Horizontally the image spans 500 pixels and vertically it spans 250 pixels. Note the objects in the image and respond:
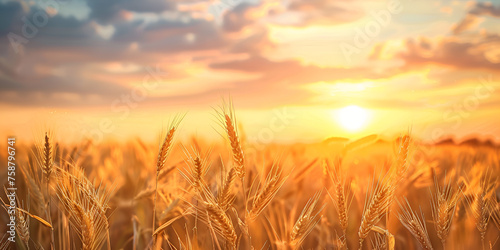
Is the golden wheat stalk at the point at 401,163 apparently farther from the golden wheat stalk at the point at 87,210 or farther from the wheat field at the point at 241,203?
the golden wheat stalk at the point at 87,210

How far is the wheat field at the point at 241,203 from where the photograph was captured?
1.52 metres

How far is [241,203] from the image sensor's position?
228 cm

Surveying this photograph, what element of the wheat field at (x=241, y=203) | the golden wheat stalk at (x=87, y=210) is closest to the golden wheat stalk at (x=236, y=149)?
the wheat field at (x=241, y=203)

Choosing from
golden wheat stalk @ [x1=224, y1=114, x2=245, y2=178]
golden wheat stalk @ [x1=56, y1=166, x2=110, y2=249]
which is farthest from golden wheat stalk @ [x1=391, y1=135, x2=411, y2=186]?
golden wheat stalk @ [x1=56, y1=166, x2=110, y2=249]

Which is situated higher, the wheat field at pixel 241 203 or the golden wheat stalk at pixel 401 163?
the golden wheat stalk at pixel 401 163

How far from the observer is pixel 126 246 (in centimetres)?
239

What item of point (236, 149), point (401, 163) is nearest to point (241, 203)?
point (236, 149)

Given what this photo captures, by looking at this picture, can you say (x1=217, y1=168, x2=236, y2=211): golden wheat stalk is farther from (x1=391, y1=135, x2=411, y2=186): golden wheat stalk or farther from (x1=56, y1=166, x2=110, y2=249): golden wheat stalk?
(x1=391, y1=135, x2=411, y2=186): golden wheat stalk

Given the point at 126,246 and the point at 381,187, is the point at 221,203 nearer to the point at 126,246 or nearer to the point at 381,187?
the point at 381,187

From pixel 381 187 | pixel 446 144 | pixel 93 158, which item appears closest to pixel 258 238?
pixel 381 187

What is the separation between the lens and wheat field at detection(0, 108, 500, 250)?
152cm

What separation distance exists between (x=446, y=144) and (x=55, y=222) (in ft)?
16.4

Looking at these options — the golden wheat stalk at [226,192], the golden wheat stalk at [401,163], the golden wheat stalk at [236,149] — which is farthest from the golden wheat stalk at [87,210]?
the golden wheat stalk at [401,163]

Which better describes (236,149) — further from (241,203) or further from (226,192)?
(241,203)
